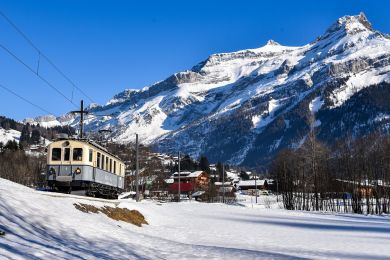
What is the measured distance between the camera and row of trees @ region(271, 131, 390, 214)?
7438 centimetres

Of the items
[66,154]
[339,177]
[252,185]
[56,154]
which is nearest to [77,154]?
[66,154]

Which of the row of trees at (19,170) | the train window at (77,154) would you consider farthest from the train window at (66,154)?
the row of trees at (19,170)

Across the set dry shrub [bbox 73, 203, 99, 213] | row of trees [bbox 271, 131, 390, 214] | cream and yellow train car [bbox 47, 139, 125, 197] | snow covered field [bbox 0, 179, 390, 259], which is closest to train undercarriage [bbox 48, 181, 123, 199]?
cream and yellow train car [bbox 47, 139, 125, 197]

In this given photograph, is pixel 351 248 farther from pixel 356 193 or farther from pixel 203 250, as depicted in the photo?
pixel 356 193

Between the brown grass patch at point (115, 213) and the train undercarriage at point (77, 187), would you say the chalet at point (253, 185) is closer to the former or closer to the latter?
the train undercarriage at point (77, 187)

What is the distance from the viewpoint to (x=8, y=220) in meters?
13.7

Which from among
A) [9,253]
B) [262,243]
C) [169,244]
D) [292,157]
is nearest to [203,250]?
[169,244]

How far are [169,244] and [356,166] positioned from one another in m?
68.4

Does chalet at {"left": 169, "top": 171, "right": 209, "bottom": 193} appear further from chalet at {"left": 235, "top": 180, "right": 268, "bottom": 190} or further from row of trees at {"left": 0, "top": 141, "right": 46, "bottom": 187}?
row of trees at {"left": 0, "top": 141, "right": 46, "bottom": 187}

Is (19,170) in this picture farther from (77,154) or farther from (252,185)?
(252,185)

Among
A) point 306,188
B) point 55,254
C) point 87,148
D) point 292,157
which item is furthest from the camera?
point 292,157

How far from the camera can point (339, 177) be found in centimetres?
8394

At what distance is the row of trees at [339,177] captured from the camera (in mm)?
74375

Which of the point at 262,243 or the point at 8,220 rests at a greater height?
the point at 8,220
